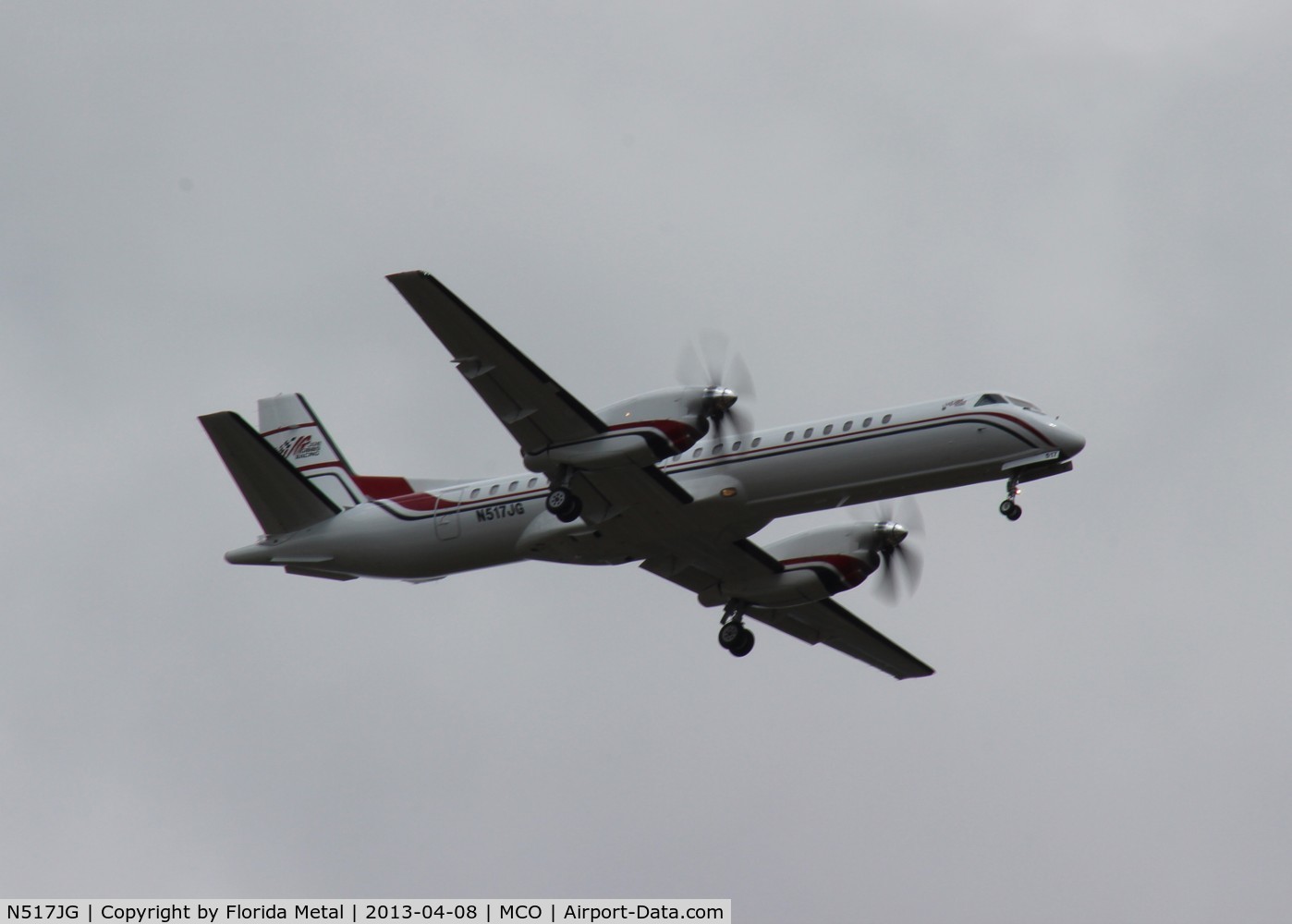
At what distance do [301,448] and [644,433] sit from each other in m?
11.8

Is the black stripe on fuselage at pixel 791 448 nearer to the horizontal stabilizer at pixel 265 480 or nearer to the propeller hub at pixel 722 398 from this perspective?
the propeller hub at pixel 722 398

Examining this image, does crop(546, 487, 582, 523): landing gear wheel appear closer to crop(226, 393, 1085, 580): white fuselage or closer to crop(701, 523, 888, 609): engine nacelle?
crop(226, 393, 1085, 580): white fuselage

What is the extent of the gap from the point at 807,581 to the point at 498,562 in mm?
6187

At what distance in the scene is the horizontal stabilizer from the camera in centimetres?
3133

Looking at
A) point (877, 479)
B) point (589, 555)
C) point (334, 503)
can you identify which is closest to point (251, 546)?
point (334, 503)

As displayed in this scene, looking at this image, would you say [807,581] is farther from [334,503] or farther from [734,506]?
[334,503]

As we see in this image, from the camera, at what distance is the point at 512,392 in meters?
27.6

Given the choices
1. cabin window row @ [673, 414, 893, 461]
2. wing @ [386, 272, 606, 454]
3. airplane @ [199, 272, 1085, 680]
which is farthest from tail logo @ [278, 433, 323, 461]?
cabin window row @ [673, 414, 893, 461]

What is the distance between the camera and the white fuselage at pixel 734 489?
27.6 meters

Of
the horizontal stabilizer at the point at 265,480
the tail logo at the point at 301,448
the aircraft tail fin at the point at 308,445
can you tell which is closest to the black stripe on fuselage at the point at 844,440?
the horizontal stabilizer at the point at 265,480

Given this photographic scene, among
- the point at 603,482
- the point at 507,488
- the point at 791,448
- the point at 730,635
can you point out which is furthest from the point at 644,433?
the point at 730,635

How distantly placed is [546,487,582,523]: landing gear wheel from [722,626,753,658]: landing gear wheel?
609 centimetres

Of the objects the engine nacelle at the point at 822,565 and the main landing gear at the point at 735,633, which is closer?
the engine nacelle at the point at 822,565

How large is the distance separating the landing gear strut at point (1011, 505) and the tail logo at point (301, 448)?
16.2m
